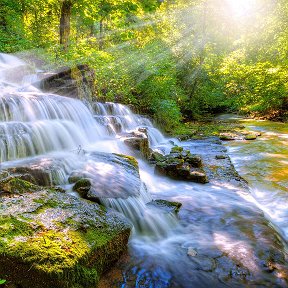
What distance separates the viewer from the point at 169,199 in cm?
595

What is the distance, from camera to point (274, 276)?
3375mm

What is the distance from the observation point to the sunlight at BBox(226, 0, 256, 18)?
21.2 meters

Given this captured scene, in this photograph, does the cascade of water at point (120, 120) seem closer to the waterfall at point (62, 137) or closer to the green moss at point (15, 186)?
the waterfall at point (62, 137)

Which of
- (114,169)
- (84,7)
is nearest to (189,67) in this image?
(84,7)

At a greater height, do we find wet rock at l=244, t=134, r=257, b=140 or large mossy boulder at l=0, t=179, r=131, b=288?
wet rock at l=244, t=134, r=257, b=140

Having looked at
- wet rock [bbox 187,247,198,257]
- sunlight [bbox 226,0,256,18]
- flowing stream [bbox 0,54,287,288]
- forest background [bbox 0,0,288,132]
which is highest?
sunlight [bbox 226,0,256,18]

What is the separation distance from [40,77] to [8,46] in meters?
6.05

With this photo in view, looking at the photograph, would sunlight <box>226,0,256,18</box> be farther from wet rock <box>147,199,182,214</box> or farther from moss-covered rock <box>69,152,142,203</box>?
wet rock <box>147,199,182,214</box>

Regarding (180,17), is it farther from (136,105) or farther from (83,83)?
(83,83)

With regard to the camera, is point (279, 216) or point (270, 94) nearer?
point (279, 216)

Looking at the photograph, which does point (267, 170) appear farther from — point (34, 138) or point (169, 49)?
point (169, 49)

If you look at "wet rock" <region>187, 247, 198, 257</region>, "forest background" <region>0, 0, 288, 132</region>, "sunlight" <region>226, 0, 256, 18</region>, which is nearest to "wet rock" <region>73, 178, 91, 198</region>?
"wet rock" <region>187, 247, 198, 257</region>

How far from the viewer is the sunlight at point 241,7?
2117 cm

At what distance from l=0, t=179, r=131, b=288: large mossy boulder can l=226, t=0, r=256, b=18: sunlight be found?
21.7m
